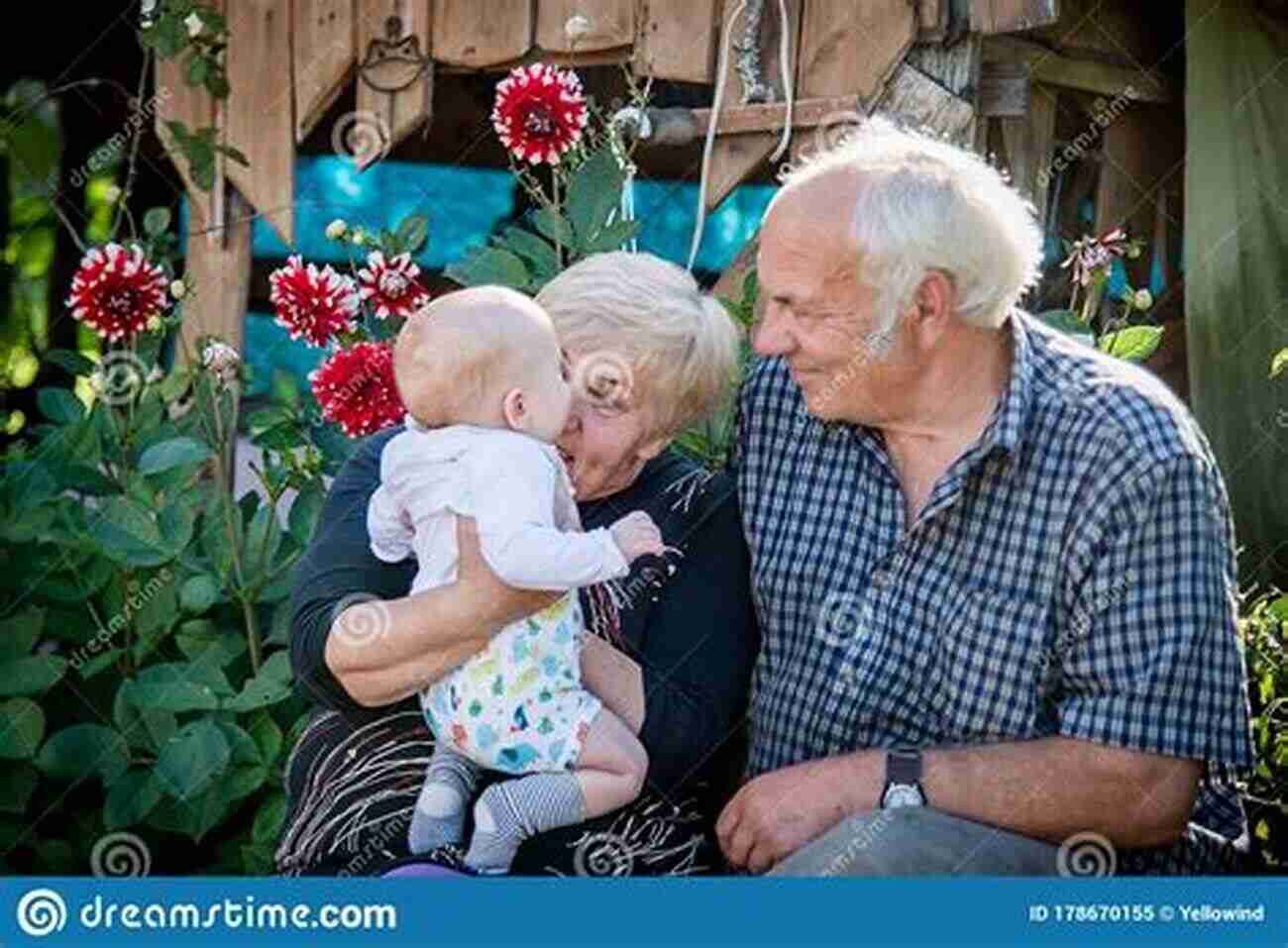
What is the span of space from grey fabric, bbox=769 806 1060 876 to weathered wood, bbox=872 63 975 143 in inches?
81.7

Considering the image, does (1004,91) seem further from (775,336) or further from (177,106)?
(775,336)

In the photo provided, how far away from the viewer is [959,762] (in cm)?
353

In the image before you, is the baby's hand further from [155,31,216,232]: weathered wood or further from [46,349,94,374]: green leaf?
[155,31,216,232]: weathered wood

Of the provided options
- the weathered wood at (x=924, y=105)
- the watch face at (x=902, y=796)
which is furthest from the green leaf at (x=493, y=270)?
the weathered wood at (x=924, y=105)

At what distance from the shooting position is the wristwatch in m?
3.53

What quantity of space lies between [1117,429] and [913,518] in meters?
0.29

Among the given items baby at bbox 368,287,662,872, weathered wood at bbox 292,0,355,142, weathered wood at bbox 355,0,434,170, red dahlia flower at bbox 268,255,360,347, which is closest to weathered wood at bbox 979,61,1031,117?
weathered wood at bbox 355,0,434,170

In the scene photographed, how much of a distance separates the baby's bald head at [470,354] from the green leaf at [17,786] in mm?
1251

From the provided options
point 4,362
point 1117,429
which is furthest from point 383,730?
point 4,362

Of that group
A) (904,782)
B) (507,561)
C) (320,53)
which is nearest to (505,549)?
(507,561)

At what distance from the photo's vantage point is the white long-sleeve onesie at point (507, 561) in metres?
3.39

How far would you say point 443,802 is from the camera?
11.5ft

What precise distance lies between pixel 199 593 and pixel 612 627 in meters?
0.92

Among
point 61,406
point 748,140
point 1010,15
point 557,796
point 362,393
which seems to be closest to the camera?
point 557,796
